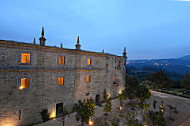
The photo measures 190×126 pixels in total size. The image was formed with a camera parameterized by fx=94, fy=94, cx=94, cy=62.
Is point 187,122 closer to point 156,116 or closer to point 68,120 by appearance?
point 156,116

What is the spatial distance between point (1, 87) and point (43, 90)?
414 centimetres

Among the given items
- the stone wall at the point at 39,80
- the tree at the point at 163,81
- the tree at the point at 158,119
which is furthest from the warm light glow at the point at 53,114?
the tree at the point at 163,81

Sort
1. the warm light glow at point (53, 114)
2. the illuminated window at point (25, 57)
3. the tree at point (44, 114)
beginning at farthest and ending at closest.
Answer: the warm light glow at point (53, 114) → the tree at point (44, 114) → the illuminated window at point (25, 57)

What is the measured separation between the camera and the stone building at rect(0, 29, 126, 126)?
34.0ft

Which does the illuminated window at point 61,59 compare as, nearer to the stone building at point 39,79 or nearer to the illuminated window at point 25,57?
the stone building at point 39,79

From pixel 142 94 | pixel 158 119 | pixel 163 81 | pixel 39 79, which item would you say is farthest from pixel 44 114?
pixel 163 81

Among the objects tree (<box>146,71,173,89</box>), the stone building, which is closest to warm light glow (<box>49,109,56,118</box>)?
the stone building

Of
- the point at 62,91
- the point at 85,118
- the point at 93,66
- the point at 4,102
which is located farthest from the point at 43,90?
the point at 93,66

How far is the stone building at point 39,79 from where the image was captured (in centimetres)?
1035

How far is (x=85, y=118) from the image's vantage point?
32.1 feet

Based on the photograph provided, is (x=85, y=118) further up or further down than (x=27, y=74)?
further down

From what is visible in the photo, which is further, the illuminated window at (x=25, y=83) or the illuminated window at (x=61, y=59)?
the illuminated window at (x=61, y=59)

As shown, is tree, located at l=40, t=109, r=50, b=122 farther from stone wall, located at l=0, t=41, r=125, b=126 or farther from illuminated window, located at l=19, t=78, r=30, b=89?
illuminated window, located at l=19, t=78, r=30, b=89

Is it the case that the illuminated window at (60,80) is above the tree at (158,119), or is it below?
above
